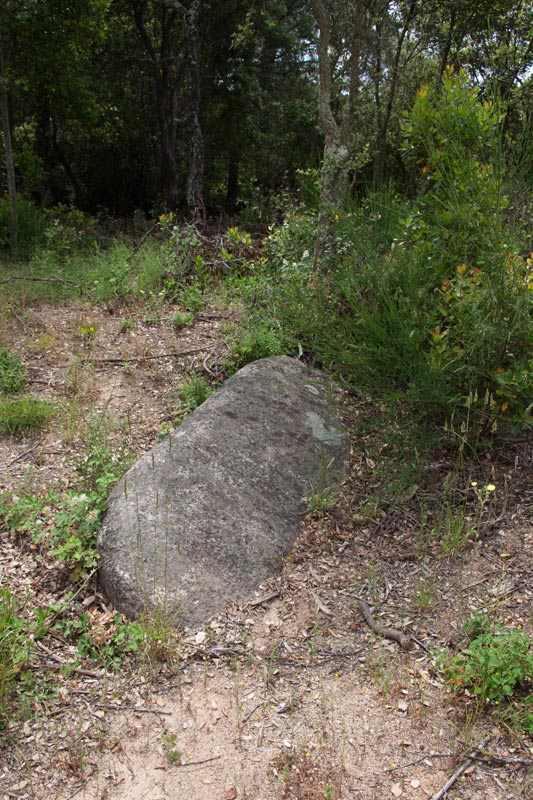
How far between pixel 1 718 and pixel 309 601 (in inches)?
51.4

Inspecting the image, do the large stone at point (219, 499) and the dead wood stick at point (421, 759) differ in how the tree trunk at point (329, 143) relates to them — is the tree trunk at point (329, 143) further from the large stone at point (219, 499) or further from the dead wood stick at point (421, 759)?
the dead wood stick at point (421, 759)

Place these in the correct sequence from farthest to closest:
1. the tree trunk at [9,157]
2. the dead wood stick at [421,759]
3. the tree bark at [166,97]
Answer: the tree bark at [166,97]
the tree trunk at [9,157]
the dead wood stick at [421,759]

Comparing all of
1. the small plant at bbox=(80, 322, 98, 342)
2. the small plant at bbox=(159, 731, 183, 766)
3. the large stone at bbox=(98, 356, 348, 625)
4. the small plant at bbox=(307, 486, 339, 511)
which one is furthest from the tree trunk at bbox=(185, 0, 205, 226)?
the small plant at bbox=(159, 731, 183, 766)

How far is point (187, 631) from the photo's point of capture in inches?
108

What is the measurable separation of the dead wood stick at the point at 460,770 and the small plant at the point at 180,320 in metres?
3.99

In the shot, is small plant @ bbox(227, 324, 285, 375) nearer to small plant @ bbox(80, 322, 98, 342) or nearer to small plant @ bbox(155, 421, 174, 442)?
small plant @ bbox(155, 421, 174, 442)

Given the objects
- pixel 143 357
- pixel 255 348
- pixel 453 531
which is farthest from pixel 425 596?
pixel 143 357

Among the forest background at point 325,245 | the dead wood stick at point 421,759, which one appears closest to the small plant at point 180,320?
the forest background at point 325,245

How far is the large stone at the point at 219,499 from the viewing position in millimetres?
2857

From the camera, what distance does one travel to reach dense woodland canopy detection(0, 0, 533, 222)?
781 cm

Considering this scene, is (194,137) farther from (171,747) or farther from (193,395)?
(171,747)

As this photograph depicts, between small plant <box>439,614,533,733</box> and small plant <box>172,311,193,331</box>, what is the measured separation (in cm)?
367

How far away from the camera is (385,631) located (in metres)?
2.71

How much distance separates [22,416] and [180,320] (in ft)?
5.82
